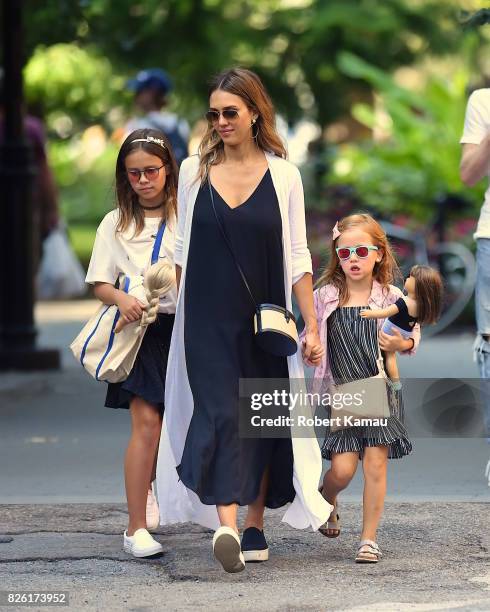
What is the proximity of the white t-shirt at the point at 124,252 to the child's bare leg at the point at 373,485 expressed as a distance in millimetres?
951

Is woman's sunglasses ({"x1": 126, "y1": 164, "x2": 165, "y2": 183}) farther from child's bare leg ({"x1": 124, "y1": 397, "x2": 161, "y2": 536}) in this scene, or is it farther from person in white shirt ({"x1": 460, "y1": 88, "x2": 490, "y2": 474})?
person in white shirt ({"x1": 460, "y1": 88, "x2": 490, "y2": 474})

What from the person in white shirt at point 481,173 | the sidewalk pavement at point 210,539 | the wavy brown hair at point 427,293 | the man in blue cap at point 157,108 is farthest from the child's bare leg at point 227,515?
the man in blue cap at point 157,108

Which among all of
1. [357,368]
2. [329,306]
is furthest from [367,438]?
[329,306]

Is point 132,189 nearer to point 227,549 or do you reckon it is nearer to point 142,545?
point 142,545

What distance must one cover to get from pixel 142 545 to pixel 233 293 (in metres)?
1.06

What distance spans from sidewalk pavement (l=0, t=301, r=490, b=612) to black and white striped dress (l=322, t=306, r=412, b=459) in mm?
439

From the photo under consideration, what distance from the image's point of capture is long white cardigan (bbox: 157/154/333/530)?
5434 mm

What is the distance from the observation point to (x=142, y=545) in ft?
18.6

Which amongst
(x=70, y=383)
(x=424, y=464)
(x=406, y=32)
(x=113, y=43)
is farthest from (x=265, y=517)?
(x=406, y=32)

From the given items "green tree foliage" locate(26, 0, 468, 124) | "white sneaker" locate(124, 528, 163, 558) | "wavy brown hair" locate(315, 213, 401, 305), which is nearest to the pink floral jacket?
"wavy brown hair" locate(315, 213, 401, 305)

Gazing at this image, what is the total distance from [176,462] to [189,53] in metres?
12.8

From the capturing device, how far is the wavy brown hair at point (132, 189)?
5.78 m

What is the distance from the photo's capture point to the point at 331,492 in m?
5.65

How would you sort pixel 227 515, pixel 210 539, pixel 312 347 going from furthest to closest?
pixel 210 539 → pixel 312 347 → pixel 227 515
